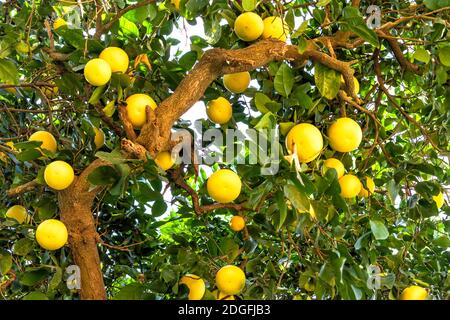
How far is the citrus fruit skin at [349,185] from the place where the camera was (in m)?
1.24

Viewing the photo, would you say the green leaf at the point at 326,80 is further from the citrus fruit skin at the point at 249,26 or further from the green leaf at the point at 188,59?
the green leaf at the point at 188,59

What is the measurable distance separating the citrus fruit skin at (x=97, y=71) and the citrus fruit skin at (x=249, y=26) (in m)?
0.29

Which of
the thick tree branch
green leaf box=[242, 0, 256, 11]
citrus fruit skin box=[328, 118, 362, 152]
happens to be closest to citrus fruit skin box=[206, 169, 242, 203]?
the thick tree branch

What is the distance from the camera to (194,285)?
124 centimetres

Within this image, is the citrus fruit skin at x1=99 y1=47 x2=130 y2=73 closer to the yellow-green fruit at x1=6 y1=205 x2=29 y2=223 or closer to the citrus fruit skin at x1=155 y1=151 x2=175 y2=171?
the citrus fruit skin at x1=155 y1=151 x2=175 y2=171

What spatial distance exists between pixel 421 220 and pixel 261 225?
409 millimetres

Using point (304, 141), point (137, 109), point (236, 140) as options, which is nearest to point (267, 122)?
point (304, 141)

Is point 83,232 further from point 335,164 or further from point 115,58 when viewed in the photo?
point 335,164

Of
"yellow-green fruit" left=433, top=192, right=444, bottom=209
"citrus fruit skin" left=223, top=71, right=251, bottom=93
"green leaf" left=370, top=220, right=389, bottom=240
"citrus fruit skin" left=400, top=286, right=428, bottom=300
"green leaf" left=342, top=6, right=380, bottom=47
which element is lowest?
"yellow-green fruit" left=433, top=192, right=444, bottom=209

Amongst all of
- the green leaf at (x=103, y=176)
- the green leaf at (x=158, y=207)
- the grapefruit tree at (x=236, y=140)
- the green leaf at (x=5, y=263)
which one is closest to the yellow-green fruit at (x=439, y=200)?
the grapefruit tree at (x=236, y=140)

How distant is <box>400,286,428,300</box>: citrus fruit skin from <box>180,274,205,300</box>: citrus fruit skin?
1.44 feet

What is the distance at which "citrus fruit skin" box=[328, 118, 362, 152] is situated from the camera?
1159 millimetres

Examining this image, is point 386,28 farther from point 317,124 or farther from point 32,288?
point 32,288

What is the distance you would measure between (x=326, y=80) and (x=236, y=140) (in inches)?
9.1
